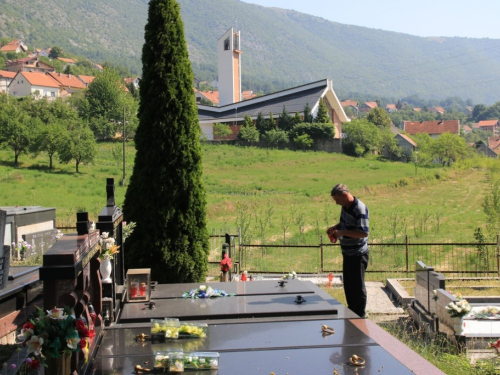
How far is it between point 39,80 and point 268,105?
44.4 metres

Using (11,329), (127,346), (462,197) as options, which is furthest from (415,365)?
(462,197)

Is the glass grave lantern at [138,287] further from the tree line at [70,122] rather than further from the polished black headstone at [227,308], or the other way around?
the tree line at [70,122]

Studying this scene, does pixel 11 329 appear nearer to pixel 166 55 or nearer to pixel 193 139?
pixel 193 139

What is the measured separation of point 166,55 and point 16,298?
505 centimetres

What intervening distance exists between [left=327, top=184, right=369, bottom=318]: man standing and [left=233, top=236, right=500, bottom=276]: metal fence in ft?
22.8

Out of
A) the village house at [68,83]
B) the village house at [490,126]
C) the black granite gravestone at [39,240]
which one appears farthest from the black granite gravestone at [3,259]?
the village house at [490,126]

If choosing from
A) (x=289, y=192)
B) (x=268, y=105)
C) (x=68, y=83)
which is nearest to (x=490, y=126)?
(x=268, y=105)

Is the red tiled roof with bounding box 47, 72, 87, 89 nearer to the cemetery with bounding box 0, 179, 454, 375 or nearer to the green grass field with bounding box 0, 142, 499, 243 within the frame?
the green grass field with bounding box 0, 142, 499, 243

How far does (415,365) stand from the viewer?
416cm

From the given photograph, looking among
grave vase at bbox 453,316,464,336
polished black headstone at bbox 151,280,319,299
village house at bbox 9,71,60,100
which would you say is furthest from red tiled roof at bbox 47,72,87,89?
grave vase at bbox 453,316,464,336

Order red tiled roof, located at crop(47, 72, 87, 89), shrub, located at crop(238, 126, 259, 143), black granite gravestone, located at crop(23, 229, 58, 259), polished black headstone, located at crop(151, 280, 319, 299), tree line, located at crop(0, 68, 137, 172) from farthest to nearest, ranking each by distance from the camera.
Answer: red tiled roof, located at crop(47, 72, 87, 89) < shrub, located at crop(238, 126, 259, 143) < tree line, located at crop(0, 68, 137, 172) < black granite gravestone, located at crop(23, 229, 58, 259) < polished black headstone, located at crop(151, 280, 319, 299)

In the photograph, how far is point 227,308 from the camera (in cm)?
591

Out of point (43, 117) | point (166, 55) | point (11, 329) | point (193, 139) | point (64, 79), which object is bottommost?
point (11, 329)

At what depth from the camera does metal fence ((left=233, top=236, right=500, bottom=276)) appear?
1419 cm
